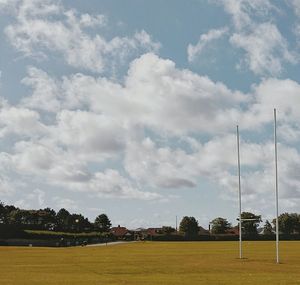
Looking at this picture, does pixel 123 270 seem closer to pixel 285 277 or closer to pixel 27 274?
pixel 27 274

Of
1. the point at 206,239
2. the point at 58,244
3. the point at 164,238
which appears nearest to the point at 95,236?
the point at 164,238

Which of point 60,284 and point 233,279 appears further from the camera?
point 233,279

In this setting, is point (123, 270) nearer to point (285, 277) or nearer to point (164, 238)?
point (285, 277)

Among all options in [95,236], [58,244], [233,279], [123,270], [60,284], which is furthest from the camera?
[95,236]

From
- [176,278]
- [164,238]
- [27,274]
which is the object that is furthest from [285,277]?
[164,238]

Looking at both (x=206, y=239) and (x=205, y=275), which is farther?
(x=206, y=239)

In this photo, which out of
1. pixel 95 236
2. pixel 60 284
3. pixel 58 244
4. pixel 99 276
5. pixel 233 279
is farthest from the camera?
pixel 95 236

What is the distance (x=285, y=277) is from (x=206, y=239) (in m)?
143

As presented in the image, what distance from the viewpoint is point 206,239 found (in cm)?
17438

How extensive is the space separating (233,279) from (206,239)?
145 metres

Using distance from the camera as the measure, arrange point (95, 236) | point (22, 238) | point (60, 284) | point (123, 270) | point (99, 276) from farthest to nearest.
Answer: point (95, 236) → point (22, 238) → point (123, 270) → point (99, 276) → point (60, 284)

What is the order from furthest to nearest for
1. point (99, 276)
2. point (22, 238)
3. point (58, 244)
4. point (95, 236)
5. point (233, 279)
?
point (95, 236) < point (22, 238) < point (58, 244) < point (99, 276) < point (233, 279)

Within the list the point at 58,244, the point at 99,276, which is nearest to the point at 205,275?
the point at 99,276

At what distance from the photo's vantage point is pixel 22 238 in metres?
147
